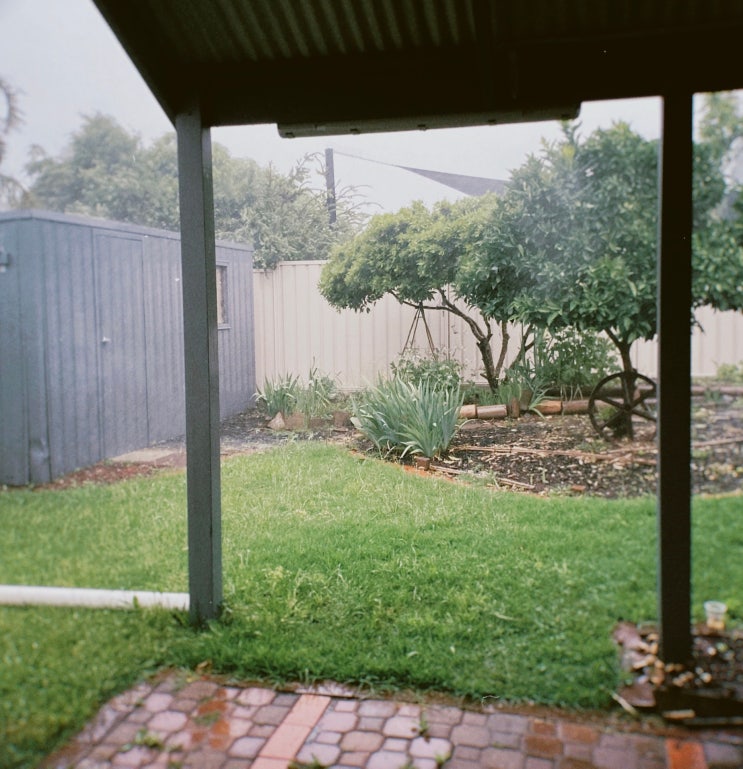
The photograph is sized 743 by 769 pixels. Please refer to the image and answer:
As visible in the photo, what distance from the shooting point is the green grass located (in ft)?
7.20

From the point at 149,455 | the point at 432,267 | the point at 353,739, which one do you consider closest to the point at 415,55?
the point at 353,739

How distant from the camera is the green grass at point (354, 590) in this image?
2193 mm

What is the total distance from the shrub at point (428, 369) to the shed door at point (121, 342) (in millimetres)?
1944

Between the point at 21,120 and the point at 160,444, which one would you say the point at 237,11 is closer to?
the point at 21,120

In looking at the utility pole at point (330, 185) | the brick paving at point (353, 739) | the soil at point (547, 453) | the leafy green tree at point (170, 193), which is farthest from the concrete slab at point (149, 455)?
the utility pole at point (330, 185)

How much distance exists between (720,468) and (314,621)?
66.8 inches

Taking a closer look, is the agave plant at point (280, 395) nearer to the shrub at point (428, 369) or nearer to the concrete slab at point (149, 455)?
the shrub at point (428, 369)

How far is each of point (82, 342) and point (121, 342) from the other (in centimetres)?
43

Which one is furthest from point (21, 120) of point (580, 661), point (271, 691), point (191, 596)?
point (580, 661)

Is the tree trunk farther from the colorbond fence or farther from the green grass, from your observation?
the green grass

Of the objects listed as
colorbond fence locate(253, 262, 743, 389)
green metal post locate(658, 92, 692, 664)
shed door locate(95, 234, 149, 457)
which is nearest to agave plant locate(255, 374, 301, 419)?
colorbond fence locate(253, 262, 743, 389)

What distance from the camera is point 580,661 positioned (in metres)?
2.29

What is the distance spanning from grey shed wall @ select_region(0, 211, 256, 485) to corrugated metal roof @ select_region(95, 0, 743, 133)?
72 cm

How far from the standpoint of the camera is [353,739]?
1947mm
